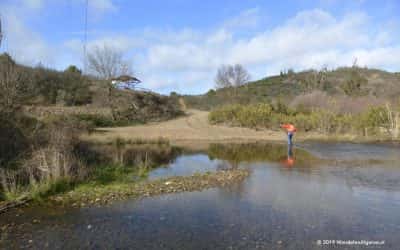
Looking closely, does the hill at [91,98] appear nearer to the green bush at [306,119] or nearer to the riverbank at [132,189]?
the green bush at [306,119]

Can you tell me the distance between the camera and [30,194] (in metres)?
10.1

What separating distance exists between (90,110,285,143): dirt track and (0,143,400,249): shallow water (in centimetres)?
1887

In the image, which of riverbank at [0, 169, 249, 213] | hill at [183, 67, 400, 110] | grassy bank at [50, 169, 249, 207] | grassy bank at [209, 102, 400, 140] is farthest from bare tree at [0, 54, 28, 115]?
hill at [183, 67, 400, 110]

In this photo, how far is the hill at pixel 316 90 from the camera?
164 ft

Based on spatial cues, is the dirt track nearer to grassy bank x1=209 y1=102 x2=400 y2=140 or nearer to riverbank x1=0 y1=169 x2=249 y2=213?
grassy bank x1=209 y1=102 x2=400 y2=140

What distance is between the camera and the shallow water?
7012 millimetres

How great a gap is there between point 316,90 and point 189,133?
32.2 meters

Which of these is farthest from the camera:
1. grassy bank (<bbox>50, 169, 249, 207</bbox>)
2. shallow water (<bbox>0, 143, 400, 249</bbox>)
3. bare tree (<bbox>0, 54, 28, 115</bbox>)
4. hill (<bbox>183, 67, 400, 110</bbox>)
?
hill (<bbox>183, 67, 400, 110</bbox>)

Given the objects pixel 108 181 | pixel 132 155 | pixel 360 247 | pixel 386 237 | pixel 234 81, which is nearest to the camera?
pixel 360 247

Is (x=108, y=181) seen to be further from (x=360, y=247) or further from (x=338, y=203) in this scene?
(x=360, y=247)

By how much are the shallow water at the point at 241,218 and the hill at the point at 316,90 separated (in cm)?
3410

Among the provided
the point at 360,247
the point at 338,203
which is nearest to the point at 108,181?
the point at 338,203

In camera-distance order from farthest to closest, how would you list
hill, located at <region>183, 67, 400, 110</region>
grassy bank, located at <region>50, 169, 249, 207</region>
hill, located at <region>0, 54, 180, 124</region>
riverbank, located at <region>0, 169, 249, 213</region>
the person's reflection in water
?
hill, located at <region>183, 67, 400, 110</region>, hill, located at <region>0, 54, 180, 124</region>, the person's reflection in water, grassy bank, located at <region>50, 169, 249, 207</region>, riverbank, located at <region>0, 169, 249, 213</region>

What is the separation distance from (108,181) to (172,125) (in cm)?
2834
